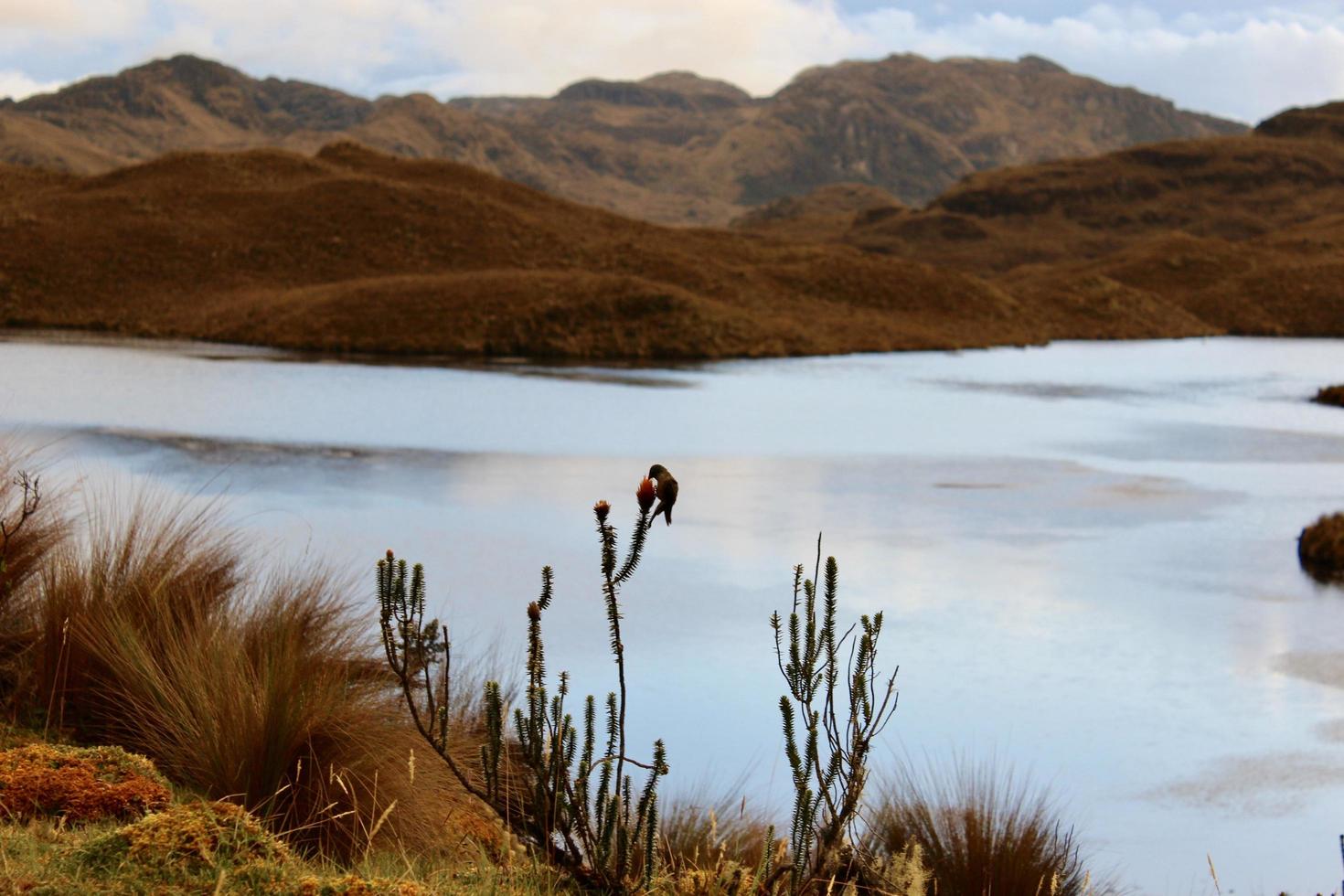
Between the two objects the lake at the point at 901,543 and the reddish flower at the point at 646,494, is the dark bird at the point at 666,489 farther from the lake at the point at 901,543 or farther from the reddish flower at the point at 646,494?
the lake at the point at 901,543

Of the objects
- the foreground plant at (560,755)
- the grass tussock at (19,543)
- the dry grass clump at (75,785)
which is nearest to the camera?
the foreground plant at (560,755)

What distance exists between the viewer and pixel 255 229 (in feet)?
141

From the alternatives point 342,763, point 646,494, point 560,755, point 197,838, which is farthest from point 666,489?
point 342,763

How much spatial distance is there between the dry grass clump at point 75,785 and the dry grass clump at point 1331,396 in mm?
22451

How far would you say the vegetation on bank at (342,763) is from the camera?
9.71ft

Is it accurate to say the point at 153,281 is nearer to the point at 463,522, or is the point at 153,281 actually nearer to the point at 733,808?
the point at 463,522

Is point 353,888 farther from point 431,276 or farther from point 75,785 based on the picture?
point 431,276

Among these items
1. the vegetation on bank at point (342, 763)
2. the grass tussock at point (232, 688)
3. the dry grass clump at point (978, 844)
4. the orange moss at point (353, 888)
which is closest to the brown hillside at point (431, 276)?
the grass tussock at point (232, 688)

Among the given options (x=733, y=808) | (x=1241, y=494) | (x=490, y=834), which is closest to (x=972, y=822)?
(x=733, y=808)

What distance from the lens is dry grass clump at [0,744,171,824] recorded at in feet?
10.9

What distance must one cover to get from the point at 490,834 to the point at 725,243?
52093 mm

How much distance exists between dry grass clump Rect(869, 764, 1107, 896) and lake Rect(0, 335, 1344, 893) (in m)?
0.50

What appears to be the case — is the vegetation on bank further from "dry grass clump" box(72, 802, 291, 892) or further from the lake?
the lake

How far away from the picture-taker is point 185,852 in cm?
285
